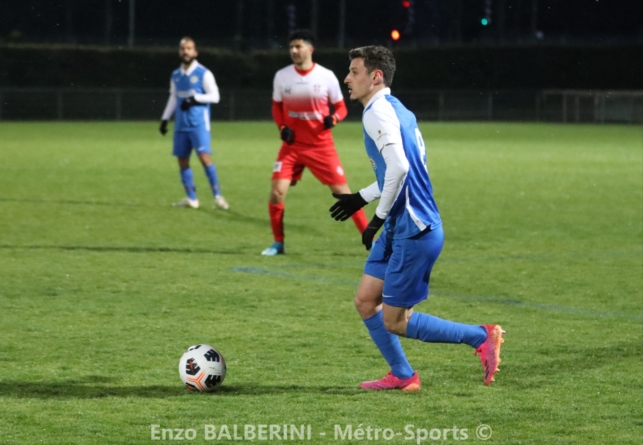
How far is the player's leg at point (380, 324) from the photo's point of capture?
5.52m

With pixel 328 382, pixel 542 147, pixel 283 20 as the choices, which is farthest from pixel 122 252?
pixel 283 20

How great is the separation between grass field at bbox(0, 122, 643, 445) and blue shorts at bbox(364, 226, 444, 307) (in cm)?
52

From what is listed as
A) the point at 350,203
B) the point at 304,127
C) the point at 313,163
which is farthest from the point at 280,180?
the point at 350,203

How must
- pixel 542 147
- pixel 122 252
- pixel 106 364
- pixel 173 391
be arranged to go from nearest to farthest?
pixel 173 391 → pixel 106 364 → pixel 122 252 → pixel 542 147

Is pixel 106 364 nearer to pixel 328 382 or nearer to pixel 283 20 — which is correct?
pixel 328 382

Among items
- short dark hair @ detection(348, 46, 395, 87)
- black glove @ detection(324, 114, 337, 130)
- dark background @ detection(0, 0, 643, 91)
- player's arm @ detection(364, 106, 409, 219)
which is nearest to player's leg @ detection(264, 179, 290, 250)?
black glove @ detection(324, 114, 337, 130)

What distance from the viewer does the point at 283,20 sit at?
75.1 metres

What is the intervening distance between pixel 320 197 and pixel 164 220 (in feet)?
11.8

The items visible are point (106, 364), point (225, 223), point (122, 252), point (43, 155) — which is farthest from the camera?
point (43, 155)

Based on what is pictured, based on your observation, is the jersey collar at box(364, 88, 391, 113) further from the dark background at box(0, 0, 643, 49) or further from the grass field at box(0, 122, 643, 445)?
the dark background at box(0, 0, 643, 49)

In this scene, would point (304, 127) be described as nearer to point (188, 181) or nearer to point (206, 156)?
point (206, 156)

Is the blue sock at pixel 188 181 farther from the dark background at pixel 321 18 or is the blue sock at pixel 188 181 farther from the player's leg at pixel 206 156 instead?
the dark background at pixel 321 18

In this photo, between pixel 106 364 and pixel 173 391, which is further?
pixel 106 364

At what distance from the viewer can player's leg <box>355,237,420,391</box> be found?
5.52 m
